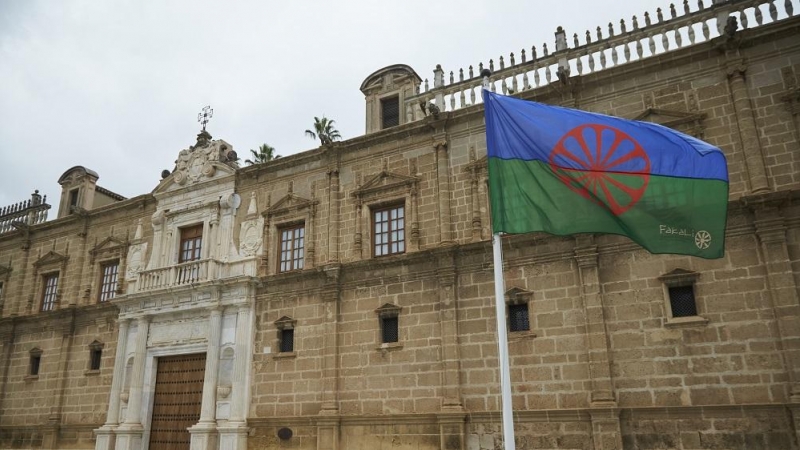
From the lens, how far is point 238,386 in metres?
17.6

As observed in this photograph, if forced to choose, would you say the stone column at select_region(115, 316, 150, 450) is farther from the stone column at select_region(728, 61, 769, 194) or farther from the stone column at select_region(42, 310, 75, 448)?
the stone column at select_region(728, 61, 769, 194)

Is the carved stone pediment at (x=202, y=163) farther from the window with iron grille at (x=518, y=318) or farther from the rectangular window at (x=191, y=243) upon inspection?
the window with iron grille at (x=518, y=318)

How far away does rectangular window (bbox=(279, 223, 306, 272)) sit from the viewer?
60.5 feet

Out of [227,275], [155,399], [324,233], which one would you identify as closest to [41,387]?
[155,399]

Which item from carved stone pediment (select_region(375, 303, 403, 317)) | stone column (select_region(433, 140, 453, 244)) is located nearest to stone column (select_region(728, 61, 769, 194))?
stone column (select_region(433, 140, 453, 244))

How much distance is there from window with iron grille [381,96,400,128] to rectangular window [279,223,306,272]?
14.0 ft

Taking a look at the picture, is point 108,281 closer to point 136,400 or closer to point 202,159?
point 136,400

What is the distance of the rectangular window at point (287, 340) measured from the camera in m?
17.7

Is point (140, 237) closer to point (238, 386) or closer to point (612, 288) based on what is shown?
point (238, 386)

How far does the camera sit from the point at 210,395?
17.7m

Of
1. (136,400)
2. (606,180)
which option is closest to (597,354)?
(606,180)

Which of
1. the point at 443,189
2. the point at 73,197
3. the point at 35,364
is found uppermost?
the point at 73,197

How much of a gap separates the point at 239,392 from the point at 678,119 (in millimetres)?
13759

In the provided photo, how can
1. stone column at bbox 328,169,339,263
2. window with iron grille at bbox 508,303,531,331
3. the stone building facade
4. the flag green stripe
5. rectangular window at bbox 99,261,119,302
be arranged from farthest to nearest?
1. rectangular window at bbox 99,261,119,302
2. stone column at bbox 328,169,339,263
3. window with iron grille at bbox 508,303,531,331
4. the stone building facade
5. the flag green stripe
